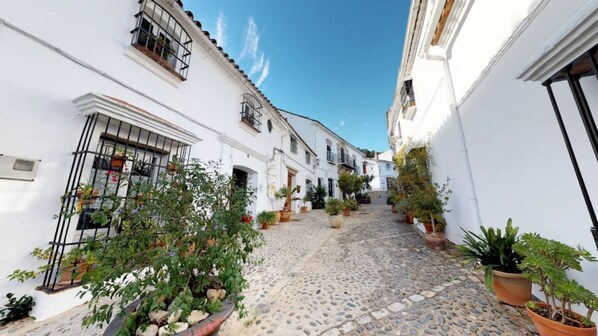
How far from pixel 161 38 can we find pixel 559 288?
20.7ft

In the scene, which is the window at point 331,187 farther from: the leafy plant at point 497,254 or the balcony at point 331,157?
the leafy plant at point 497,254

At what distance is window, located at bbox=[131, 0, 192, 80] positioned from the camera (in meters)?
3.41

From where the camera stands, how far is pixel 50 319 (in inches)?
80.9

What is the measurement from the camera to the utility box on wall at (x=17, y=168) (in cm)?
207

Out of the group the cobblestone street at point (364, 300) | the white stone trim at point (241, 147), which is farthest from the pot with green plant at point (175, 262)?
the white stone trim at point (241, 147)

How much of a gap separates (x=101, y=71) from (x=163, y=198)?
2773 millimetres

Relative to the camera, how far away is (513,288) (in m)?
2.11

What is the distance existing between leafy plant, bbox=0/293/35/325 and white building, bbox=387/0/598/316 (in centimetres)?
507

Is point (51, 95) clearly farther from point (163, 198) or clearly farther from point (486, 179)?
point (486, 179)

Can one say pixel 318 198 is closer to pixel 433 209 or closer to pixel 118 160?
pixel 433 209

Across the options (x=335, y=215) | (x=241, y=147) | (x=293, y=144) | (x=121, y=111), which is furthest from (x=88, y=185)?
(x=293, y=144)

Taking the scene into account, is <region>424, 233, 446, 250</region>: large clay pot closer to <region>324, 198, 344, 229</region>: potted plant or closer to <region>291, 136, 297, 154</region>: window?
<region>324, 198, 344, 229</region>: potted plant

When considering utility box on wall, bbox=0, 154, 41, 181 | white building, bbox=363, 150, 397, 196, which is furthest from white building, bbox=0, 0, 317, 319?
white building, bbox=363, 150, 397, 196

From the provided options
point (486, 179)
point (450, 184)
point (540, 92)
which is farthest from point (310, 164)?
point (540, 92)
